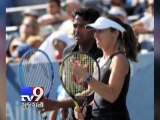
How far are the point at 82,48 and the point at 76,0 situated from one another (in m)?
4.35

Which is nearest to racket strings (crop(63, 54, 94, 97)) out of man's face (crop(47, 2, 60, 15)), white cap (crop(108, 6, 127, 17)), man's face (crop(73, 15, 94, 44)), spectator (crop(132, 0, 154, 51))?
man's face (crop(73, 15, 94, 44))

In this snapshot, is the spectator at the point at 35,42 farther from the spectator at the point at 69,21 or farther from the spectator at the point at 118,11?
the spectator at the point at 118,11

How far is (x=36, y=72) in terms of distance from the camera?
19.0 ft

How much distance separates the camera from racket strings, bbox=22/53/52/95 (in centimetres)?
524

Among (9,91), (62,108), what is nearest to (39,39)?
(9,91)

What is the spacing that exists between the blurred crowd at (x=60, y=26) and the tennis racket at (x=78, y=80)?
2.83m

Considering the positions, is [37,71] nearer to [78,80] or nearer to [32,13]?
[78,80]

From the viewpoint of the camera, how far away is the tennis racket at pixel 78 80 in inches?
182

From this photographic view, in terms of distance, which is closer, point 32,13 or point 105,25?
point 105,25

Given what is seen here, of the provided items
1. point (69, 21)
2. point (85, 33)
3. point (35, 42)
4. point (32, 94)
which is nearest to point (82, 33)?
point (85, 33)

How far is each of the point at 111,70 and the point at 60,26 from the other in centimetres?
471

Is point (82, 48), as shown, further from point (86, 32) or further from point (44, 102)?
point (44, 102)

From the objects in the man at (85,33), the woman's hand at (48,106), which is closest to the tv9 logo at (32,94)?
the woman's hand at (48,106)

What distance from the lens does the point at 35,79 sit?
215 inches
